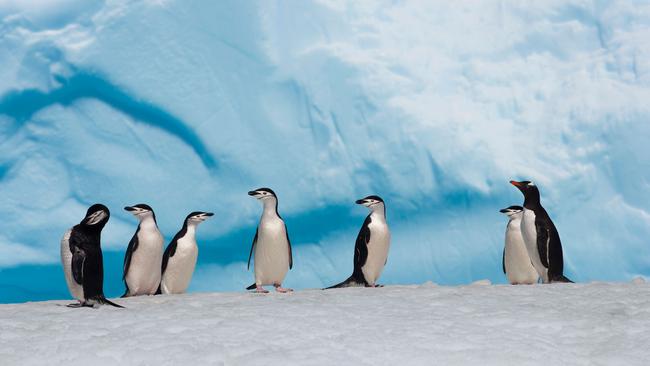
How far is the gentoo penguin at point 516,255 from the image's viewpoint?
25.4ft

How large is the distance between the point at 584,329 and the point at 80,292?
3253mm

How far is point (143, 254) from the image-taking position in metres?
6.54

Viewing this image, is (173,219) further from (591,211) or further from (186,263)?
(186,263)

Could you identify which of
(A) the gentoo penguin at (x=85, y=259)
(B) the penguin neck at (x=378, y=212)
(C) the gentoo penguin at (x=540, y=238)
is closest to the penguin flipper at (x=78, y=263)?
(A) the gentoo penguin at (x=85, y=259)

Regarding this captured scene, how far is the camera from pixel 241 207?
53.0 feet

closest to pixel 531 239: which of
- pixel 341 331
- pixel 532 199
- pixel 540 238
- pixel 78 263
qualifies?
pixel 540 238

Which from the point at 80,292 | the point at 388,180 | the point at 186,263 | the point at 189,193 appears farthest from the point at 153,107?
the point at 80,292

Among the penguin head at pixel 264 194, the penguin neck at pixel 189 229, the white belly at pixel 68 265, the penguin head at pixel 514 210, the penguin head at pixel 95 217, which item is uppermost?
the penguin head at pixel 514 210

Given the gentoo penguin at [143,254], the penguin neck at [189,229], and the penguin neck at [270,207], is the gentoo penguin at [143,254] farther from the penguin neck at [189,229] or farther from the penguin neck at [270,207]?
the penguin neck at [270,207]

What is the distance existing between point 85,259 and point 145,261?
1.08 m

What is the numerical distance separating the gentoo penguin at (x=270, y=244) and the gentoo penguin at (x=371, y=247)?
681 mm

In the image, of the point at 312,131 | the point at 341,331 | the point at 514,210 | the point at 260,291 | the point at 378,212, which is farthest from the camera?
the point at 312,131

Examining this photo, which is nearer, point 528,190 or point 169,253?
point 169,253

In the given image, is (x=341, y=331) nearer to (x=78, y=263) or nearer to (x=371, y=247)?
(x=78, y=263)
